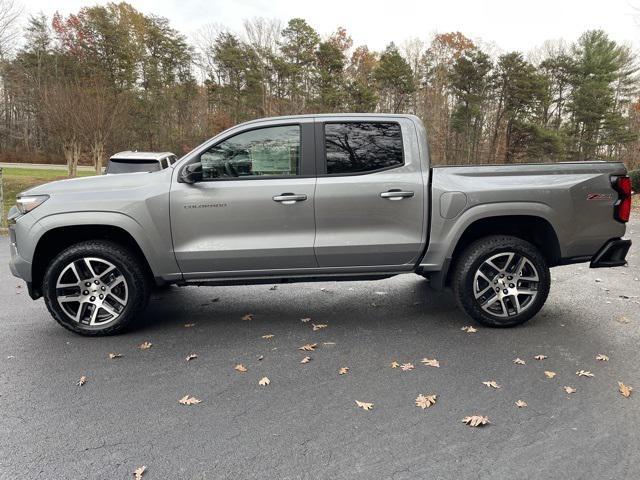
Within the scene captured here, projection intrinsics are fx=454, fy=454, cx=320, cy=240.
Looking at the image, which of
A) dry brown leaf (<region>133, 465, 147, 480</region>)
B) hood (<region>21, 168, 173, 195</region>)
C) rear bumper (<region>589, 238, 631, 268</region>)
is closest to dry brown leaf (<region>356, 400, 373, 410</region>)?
dry brown leaf (<region>133, 465, 147, 480</region>)

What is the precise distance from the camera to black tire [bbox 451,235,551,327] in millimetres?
4258

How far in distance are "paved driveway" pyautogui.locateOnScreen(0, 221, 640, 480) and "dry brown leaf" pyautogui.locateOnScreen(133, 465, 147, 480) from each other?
4 cm

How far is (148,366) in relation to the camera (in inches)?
142

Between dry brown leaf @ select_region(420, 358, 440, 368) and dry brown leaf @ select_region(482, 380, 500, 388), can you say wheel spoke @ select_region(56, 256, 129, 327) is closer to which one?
dry brown leaf @ select_region(420, 358, 440, 368)

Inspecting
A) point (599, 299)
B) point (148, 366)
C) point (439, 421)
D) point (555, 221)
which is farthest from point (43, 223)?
point (599, 299)

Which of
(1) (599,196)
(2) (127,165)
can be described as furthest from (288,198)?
(2) (127,165)

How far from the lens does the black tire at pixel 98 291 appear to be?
4.06 m

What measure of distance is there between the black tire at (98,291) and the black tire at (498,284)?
117 inches

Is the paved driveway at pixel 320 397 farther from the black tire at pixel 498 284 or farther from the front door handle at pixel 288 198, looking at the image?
the front door handle at pixel 288 198

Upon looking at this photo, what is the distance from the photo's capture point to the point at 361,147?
4.30m

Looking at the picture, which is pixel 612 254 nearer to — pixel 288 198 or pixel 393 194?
pixel 393 194

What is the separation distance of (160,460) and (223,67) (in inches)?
1460

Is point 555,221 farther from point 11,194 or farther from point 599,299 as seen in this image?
point 11,194

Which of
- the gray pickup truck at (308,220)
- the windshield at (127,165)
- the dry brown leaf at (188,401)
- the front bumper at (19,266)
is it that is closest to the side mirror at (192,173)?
the gray pickup truck at (308,220)
